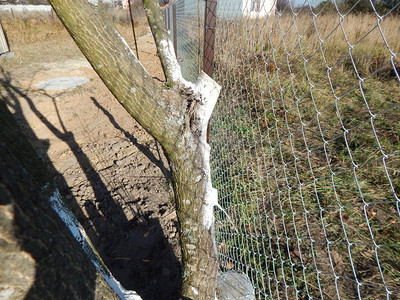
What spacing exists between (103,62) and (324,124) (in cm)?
296

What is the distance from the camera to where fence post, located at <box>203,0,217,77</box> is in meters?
1.85

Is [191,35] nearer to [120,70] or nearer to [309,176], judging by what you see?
[309,176]

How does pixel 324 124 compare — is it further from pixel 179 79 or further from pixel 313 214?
pixel 179 79

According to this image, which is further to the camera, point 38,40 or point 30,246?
point 38,40

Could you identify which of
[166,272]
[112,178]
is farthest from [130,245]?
[112,178]

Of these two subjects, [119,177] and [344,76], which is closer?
[119,177]

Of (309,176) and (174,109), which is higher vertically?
(174,109)

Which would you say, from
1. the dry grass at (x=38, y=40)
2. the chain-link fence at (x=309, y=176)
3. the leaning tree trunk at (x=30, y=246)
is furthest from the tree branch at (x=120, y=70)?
the dry grass at (x=38, y=40)

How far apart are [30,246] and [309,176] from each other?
259cm

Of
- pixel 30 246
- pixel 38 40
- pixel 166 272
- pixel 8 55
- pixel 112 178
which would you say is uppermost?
pixel 30 246

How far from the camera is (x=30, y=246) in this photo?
55cm

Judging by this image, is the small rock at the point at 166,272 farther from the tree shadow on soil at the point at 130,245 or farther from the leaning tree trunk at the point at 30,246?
the leaning tree trunk at the point at 30,246

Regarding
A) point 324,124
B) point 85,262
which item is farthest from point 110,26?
point 324,124

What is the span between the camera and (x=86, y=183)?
3039 mm
